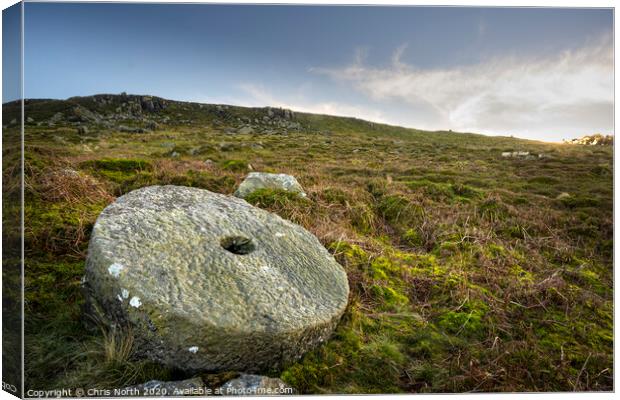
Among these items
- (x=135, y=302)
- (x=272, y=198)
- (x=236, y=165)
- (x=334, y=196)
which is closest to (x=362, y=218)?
(x=334, y=196)

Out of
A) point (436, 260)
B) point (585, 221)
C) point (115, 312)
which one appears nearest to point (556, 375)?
point (436, 260)

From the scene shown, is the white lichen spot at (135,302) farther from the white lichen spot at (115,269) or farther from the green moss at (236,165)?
the green moss at (236,165)

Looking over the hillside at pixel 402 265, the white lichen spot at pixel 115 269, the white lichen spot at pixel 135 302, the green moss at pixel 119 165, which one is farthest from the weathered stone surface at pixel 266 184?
the white lichen spot at pixel 135 302

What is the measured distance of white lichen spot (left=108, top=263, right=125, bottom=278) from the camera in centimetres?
254

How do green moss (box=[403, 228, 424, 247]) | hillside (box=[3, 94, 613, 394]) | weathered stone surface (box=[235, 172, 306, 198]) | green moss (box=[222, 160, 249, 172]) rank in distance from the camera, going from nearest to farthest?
hillside (box=[3, 94, 613, 394])
green moss (box=[403, 228, 424, 247])
weathered stone surface (box=[235, 172, 306, 198])
green moss (box=[222, 160, 249, 172])

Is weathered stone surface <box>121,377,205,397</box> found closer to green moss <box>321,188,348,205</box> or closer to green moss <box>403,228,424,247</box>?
green moss <box>403,228,424,247</box>

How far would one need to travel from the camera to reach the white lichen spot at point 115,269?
2543mm

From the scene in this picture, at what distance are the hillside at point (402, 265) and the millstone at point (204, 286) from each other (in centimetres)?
19

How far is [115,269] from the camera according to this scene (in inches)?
101

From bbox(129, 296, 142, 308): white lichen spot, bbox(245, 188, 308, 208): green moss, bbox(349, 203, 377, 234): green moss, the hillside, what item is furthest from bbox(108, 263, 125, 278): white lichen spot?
bbox(349, 203, 377, 234): green moss

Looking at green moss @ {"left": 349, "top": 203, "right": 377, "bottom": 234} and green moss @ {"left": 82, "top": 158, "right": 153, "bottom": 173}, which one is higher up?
green moss @ {"left": 82, "top": 158, "right": 153, "bottom": 173}

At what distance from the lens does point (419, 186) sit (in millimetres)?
8930

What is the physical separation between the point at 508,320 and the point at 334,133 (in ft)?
40.6

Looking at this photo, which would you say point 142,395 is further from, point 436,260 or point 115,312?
point 436,260
